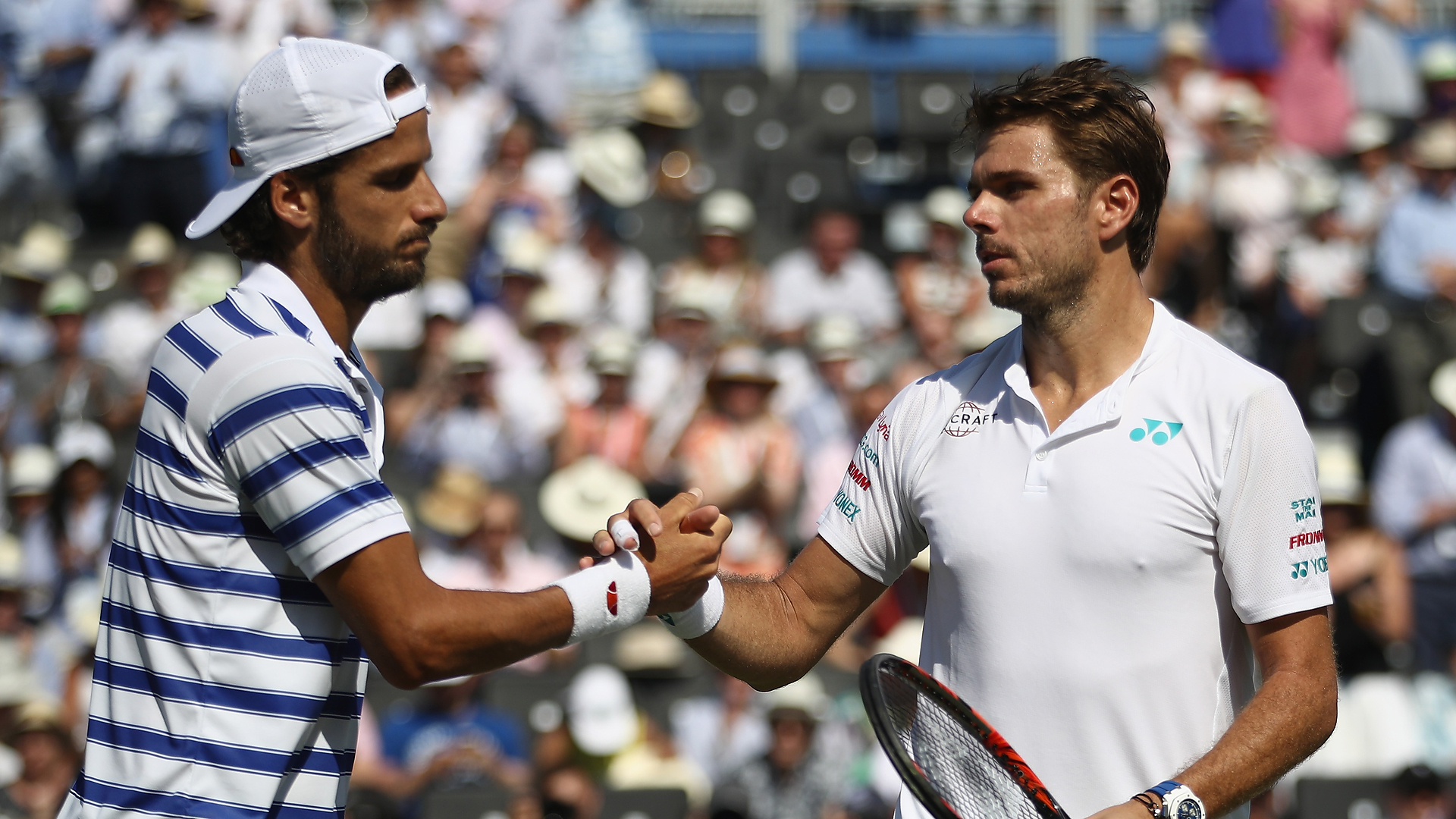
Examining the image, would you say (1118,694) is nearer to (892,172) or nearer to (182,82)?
(182,82)

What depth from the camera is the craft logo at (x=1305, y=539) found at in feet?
9.89

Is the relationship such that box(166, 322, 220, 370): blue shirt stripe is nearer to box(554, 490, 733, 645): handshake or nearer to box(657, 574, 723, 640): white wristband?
box(554, 490, 733, 645): handshake

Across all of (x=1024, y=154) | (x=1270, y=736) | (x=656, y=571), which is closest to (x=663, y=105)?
(x=1024, y=154)

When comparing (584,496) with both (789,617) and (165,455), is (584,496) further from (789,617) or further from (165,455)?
(165,455)

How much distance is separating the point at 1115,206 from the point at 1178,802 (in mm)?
1227

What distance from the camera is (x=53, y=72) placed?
498 inches

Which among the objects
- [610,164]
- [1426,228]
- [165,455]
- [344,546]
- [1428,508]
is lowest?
[1428,508]

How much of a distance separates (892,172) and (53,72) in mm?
A: 6662

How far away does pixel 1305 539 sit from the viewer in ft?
9.98

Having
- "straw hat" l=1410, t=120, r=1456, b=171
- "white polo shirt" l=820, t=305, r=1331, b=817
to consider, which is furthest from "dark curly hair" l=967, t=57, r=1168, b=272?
"straw hat" l=1410, t=120, r=1456, b=171

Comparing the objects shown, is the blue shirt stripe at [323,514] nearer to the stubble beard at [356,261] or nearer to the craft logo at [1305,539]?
the stubble beard at [356,261]

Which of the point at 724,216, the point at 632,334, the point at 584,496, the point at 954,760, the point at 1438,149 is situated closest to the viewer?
the point at 954,760

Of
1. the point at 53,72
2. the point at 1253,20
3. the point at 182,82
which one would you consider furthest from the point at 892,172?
the point at 53,72

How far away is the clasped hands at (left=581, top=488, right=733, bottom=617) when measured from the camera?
329 centimetres
